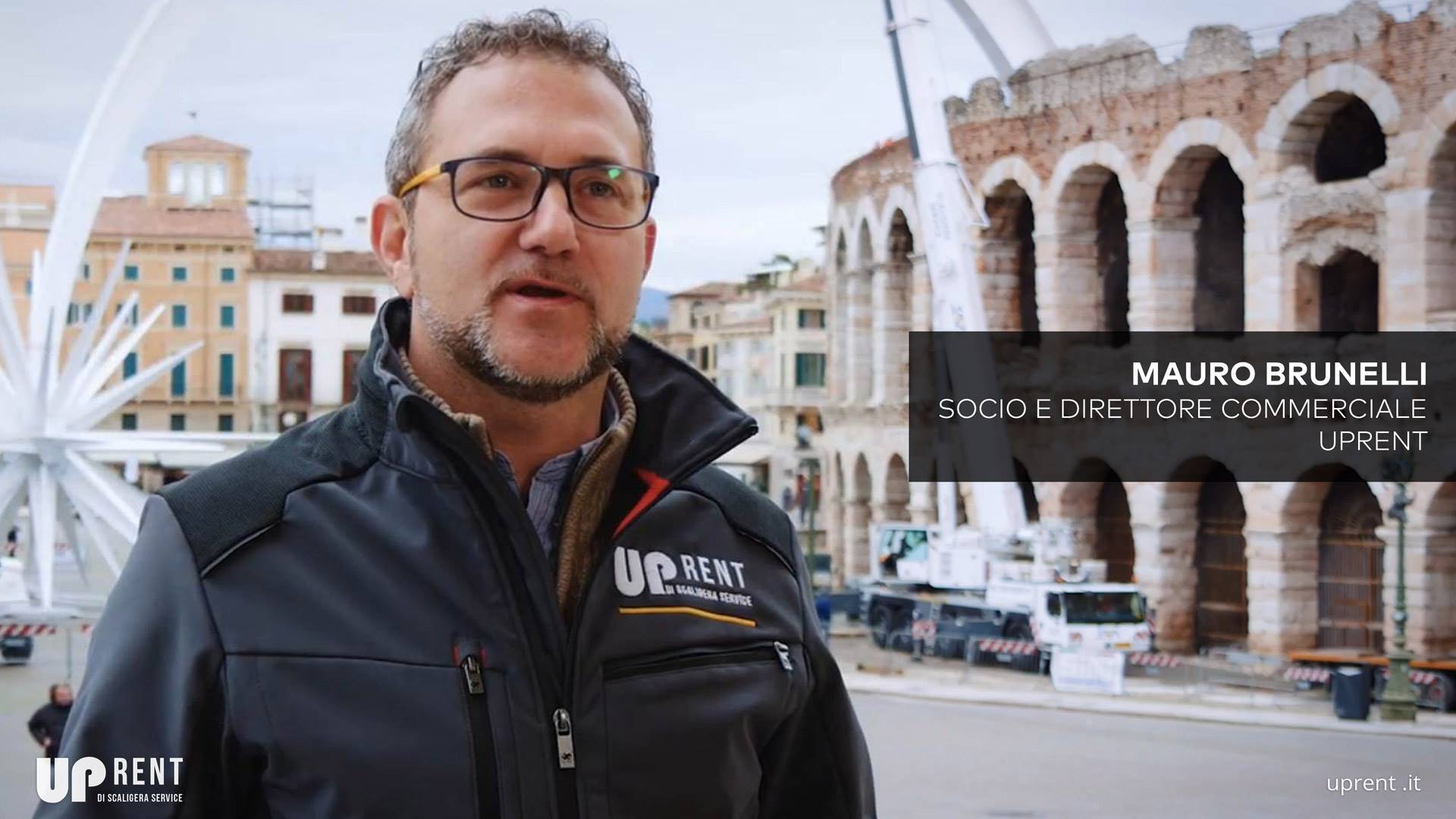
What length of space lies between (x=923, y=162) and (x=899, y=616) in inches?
256

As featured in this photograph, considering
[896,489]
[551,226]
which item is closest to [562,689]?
[551,226]

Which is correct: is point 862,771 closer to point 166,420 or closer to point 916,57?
point 916,57

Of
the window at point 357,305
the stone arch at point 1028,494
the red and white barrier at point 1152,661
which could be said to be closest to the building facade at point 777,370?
the window at point 357,305

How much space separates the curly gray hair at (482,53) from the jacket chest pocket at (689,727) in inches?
33.5

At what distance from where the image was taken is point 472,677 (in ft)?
8.90

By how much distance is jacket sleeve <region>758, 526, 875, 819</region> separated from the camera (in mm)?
3242

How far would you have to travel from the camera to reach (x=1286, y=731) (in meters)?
19.8

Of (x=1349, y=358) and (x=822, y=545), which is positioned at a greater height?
(x=1349, y=358)

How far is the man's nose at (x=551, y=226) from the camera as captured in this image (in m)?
2.86

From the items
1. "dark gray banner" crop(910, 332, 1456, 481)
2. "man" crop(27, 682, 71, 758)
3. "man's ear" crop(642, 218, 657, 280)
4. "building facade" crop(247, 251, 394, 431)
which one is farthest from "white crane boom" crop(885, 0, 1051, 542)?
"building facade" crop(247, 251, 394, 431)

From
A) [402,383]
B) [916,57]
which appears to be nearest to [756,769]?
[402,383]

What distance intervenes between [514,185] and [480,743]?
0.81 metres

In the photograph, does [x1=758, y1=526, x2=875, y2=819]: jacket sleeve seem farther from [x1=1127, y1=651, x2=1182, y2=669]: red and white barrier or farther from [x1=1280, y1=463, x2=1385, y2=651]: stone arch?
[x1=1280, y1=463, x2=1385, y2=651]: stone arch

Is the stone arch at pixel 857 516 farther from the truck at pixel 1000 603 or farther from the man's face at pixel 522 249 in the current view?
the man's face at pixel 522 249
